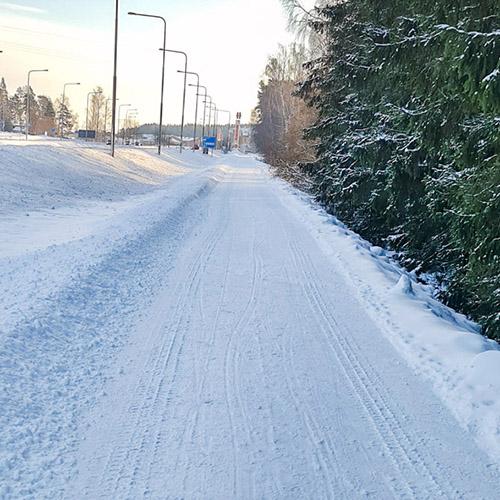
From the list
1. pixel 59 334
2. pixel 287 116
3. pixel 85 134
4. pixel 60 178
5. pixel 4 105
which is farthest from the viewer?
pixel 4 105

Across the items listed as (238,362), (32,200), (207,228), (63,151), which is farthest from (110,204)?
(238,362)

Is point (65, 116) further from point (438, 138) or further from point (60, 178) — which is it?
point (438, 138)

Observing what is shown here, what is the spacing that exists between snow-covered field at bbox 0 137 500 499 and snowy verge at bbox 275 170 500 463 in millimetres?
20

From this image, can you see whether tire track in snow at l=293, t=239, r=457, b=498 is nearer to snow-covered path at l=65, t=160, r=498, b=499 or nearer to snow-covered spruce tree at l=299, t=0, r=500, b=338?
snow-covered path at l=65, t=160, r=498, b=499

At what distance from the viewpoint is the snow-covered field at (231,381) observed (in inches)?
123

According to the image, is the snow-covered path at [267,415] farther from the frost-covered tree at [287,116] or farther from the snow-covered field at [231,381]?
the frost-covered tree at [287,116]

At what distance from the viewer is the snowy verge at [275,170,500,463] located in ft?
13.3

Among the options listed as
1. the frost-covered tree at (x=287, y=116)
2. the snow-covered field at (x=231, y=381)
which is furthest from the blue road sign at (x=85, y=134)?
the snow-covered field at (x=231, y=381)

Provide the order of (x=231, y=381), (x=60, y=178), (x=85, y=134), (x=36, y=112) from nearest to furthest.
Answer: (x=231, y=381)
(x=60, y=178)
(x=85, y=134)
(x=36, y=112)

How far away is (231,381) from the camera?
436 centimetres

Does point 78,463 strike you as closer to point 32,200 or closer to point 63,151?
point 32,200

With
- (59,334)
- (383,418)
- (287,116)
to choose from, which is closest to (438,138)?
(383,418)

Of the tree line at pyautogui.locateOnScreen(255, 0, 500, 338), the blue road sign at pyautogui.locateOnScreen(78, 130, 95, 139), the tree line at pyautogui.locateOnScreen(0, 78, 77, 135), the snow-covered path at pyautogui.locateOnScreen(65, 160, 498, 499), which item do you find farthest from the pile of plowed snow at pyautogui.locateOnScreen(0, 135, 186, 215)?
the tree line at pyautogui.locateOnScreen(0, 78, 77, 135)

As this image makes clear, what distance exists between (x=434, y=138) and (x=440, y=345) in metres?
3.25
